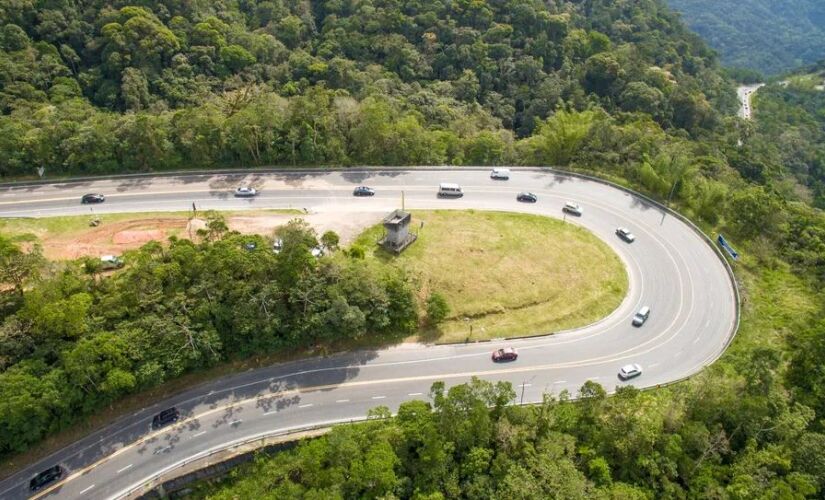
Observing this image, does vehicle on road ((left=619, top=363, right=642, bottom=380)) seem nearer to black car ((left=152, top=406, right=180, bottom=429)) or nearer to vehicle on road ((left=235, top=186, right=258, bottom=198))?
black car ((left=152, top=406, right=180, bottom=429))

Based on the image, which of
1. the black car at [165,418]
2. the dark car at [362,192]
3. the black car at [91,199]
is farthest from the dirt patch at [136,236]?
the dark car at [362,192]

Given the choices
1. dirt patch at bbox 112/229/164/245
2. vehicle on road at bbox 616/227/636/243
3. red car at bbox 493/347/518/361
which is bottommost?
red car at bbox 493/347/518/361

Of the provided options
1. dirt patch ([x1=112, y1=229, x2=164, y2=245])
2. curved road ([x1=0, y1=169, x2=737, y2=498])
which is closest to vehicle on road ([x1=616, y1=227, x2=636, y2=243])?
curved road ([x1=0, y1=169, x2=737, y2=498])

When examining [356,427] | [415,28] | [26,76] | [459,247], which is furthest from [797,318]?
[26,76]

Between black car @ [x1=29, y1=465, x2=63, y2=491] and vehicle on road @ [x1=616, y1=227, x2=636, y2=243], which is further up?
vehicle on road @ [x1=616, y1=227, x2=636, y2=243]

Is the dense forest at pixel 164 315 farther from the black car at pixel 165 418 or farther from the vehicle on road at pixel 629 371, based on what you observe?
the vehicle on road at pixel 629 371
